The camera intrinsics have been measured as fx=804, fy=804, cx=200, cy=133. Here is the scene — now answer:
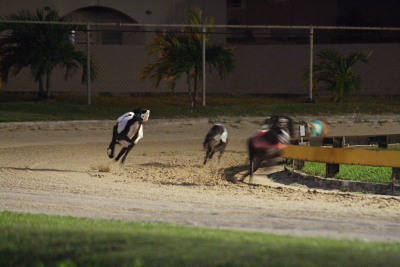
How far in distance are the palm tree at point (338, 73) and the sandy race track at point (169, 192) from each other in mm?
5983

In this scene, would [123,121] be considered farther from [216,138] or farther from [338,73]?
[338,73]

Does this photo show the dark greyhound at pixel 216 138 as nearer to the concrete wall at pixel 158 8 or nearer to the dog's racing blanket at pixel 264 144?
the dog's racing blanket at pixel 264 144

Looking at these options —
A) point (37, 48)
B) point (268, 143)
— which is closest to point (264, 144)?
point (268, 143)

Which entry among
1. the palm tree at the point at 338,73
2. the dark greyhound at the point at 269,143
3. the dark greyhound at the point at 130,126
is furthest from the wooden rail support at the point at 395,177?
the palm tree at the point at 338,73

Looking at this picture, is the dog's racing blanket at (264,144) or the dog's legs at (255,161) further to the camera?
the dog's legs at (255,161)

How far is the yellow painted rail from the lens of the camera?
34.7 ft

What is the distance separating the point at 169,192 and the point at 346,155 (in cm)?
270

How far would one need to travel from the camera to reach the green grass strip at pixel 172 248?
544 centimetres

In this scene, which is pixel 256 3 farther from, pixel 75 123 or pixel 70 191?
pixel 70 191

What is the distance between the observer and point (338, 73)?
21953 mm

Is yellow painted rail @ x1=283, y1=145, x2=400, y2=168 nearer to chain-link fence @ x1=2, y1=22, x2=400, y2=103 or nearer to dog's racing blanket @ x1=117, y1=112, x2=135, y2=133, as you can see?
dog's racing blanket @ x1=117, y1=112, x2=135, y2=133

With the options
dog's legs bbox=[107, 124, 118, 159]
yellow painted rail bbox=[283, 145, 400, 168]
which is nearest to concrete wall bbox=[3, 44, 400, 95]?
dog's legs bbox=[107, 124, 118, 159]

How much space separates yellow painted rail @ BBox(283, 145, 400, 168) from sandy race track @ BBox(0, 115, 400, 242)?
1.96ft

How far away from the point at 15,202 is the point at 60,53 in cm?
1121
